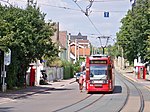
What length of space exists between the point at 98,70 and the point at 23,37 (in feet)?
23.6

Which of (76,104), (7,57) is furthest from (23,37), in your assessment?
(76,104)

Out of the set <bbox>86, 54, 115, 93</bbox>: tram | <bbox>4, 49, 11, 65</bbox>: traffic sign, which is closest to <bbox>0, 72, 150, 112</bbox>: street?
<bbox>86, 54, 115, 93</bbox>: tram

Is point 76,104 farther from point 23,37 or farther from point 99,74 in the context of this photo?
point 23,37

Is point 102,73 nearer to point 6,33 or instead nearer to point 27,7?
point 6,33

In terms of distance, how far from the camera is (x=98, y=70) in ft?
119

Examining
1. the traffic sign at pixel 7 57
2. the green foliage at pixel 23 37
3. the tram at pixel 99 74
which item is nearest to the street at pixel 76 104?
the tram at pixel 99 74

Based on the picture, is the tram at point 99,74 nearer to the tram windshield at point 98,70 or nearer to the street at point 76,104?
the tram windshield at point 98,70

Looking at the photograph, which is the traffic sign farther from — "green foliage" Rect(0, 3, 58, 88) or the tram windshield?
the tram windshield

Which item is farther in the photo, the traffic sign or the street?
the traffic sign

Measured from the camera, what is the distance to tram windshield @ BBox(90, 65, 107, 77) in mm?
36125

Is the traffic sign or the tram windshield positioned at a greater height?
the traffic sign

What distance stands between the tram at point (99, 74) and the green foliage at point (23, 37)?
20.2 feet

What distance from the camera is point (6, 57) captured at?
35.4m

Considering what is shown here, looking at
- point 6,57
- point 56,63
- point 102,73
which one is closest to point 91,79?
point 102,73
